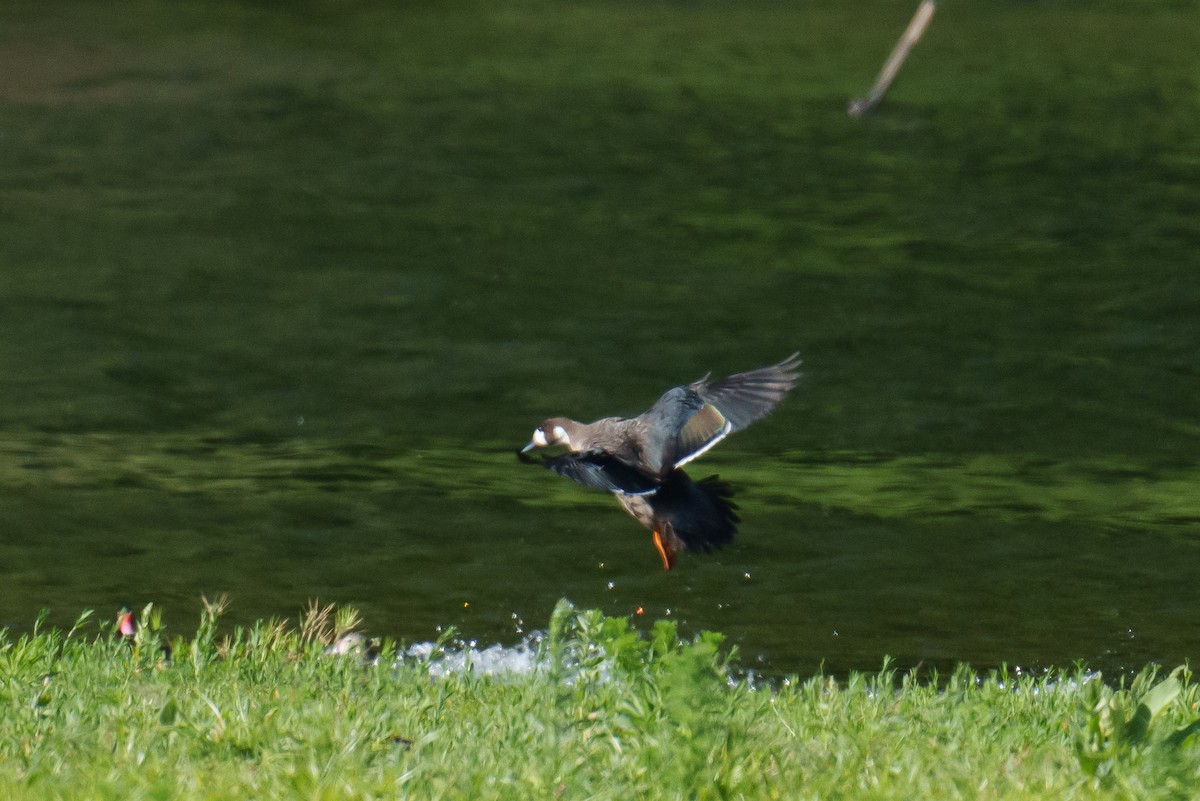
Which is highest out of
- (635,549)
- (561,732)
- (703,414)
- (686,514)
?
(703,414)

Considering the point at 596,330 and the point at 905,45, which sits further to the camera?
the point at 596,330

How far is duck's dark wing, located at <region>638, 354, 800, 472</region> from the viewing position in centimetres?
780

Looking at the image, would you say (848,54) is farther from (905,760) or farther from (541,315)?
(905,760)

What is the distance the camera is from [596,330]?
46.6ft

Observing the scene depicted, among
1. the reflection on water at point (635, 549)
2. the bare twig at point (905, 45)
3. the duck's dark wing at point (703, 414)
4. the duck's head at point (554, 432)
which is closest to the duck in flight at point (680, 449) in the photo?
the duck's dark wing at point (703, 414)

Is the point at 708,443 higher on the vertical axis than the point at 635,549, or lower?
higher

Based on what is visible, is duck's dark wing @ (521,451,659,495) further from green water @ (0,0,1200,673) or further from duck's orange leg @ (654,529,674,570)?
green water @ (0,0,1200,673)

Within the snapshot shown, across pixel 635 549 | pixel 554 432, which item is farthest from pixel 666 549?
pixel 635 549

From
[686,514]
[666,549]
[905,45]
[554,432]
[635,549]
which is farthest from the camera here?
[635,549]

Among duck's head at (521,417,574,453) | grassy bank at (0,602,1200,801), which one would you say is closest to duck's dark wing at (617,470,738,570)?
duck's head at (521,417,574,453)

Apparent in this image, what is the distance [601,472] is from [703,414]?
0.71 metres

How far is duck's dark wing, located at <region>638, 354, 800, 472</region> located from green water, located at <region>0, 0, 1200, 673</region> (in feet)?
3.00

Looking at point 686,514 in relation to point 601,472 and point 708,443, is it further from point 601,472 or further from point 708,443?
point 601,472

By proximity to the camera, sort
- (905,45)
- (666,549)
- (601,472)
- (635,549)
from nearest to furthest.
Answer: (905,45)
(601,472)
(666,549)
(635,549)
